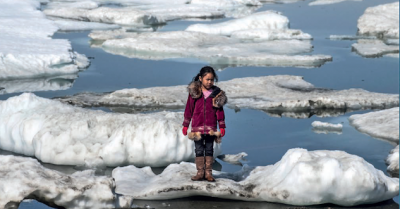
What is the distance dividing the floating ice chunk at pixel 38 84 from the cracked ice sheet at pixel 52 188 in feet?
21.9

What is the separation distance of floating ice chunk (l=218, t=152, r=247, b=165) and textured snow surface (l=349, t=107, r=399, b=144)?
1.99 m

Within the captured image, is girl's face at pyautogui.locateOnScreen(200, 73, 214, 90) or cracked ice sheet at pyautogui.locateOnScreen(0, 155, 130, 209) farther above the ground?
girl's face at pyautogui.locateOnScreen(200, 73, 214, 90)

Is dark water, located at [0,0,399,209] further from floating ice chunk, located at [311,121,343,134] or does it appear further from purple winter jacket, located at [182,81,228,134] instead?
purple winter jacket, located at [182,81,228,134]

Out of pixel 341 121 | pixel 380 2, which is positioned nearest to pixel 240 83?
pixel 341 121

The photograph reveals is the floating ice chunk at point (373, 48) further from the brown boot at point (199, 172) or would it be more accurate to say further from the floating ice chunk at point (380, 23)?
the brown boot at point (199, 172)

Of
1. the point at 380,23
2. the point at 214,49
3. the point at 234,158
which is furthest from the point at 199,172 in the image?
the point at 380,23

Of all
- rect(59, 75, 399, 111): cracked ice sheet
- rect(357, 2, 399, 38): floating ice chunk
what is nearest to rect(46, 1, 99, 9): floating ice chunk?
rect(357, 2, 399, 38): floating ice chunk

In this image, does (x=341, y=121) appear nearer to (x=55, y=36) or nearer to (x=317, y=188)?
(x=317, y=188)

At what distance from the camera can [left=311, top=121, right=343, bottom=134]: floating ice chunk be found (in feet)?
29.5

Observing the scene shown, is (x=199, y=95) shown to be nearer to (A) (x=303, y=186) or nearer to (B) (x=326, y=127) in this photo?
(A) (x=303, y=186)

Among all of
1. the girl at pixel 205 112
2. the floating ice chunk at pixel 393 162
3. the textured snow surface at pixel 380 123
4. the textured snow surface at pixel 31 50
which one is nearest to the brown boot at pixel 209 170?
the girl at pixel 205 112

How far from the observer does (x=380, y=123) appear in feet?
29.8

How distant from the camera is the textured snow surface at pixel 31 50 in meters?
13.4

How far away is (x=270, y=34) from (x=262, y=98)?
7.95 metres
